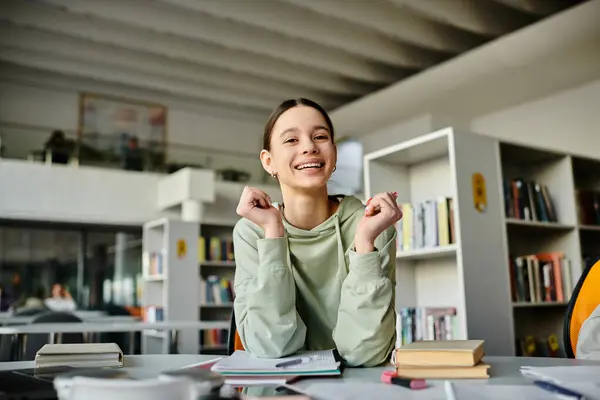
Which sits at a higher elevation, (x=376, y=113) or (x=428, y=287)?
(x=376, y=113)

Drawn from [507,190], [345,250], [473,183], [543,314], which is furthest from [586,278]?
[543,314]

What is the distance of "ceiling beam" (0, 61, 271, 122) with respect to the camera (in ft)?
27.9

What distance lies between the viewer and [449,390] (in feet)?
3.00

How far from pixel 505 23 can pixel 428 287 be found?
4.82 m

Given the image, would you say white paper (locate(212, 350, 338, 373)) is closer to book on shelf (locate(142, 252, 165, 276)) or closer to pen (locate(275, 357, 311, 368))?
pen (locate(275, 357, 311, 368))

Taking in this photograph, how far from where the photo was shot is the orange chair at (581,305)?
66.5 inches

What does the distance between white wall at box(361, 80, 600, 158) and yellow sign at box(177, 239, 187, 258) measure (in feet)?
12.0

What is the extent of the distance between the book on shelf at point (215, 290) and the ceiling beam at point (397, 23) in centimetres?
346

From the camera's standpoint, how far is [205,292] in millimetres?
7016

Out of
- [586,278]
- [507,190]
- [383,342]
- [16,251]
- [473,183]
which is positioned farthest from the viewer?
[16,251]

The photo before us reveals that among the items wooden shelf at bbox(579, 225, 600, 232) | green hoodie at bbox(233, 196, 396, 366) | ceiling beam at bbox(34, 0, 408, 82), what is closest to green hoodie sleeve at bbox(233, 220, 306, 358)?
green hoodie at bbox(233, 196, 396, 366)

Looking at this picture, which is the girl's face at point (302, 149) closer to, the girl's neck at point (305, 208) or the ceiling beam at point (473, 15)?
the girl's neck at point (305, 208)

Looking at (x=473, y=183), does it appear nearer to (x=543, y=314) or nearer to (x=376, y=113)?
(x=543, y=314)

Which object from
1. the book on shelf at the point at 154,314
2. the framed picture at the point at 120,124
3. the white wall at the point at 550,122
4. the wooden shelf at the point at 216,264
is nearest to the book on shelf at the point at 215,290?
the wooden shelf at the point at 216,264
